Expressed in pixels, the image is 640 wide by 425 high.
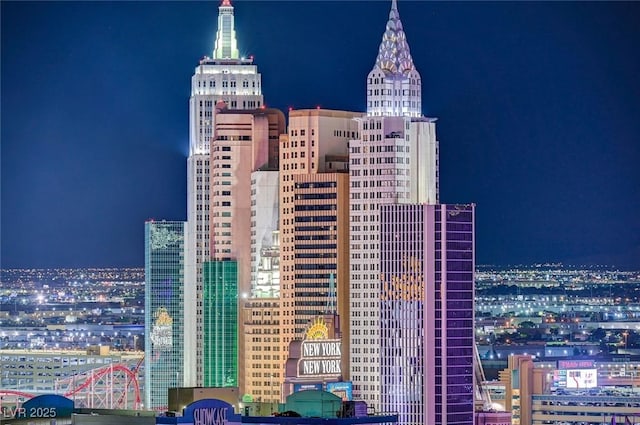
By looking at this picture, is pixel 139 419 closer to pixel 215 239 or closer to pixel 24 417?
pixel 24 417

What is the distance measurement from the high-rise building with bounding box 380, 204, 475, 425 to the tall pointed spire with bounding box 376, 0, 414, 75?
5937 millimetres

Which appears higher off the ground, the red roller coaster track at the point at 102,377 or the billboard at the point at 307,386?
the billboard at the point at 307,386

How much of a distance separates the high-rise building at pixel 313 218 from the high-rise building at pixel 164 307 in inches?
728

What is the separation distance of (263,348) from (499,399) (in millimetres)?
22086

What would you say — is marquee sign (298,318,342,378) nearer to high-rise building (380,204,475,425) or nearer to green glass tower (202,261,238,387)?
high-rise building (380,204,475,425)

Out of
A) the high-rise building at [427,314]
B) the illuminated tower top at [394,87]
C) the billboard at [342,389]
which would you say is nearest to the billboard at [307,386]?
the billboard at [342,389]

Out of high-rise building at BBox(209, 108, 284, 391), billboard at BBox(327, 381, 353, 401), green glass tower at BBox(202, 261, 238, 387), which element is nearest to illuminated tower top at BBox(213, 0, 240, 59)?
high-rise building at BBox(209, 108, 284, 391)

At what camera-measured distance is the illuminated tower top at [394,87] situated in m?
110

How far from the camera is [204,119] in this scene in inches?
4783

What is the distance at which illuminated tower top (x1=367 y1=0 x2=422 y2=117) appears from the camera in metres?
110

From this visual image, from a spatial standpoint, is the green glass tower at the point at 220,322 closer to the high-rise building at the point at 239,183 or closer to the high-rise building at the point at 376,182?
the high-rise building at the point at 239,183

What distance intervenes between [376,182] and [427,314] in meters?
5.51

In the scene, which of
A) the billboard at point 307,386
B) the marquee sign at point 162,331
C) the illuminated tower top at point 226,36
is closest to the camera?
the billboard at point 307,386

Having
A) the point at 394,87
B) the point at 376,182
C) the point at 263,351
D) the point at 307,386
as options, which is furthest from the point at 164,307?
the point at 307,386
